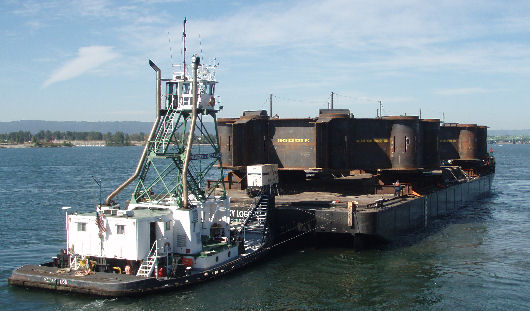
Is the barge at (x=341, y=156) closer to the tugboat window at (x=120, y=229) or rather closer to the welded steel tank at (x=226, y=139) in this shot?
the welded steel tank at (x=226, y=139)

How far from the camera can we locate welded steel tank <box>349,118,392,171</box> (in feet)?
142

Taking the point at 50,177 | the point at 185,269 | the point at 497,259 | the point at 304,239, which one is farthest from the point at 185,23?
the point at 50,177

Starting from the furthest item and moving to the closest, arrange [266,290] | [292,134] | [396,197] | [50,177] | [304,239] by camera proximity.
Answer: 1. [50,177]
2. [292,134]
3. [396,197]
4. [304,239]
5. [266,290]

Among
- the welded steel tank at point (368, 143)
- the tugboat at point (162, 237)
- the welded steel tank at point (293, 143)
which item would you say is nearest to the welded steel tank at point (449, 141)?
the welded steel tank at point (368, 143)

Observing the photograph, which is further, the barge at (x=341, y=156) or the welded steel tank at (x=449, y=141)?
the welded steel tank at (x=449, y=141)

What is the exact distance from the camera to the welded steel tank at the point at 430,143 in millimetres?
46625

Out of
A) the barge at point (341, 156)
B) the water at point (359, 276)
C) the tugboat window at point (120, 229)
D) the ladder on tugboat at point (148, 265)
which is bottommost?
the water at point (359, 276)

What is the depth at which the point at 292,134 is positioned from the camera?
43.0m

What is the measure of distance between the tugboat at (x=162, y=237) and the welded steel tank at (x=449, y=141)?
4293 cm

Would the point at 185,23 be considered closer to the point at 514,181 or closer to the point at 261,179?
the point at 261,179

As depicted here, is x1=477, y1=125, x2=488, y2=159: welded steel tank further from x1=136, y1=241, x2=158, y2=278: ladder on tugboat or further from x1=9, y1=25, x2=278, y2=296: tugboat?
x1=136, y1=241, x2=158, y2=278: ladder on tugboat

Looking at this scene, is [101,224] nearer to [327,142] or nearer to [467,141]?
[327,142]

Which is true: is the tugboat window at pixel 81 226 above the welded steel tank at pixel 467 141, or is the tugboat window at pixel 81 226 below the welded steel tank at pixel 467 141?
below

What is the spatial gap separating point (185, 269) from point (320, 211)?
10.3 meters
